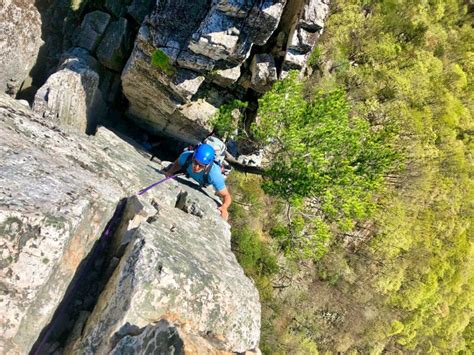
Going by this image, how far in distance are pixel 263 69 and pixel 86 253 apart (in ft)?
29.1

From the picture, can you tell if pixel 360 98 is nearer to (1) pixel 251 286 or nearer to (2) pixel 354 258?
(2) pixel 354 258

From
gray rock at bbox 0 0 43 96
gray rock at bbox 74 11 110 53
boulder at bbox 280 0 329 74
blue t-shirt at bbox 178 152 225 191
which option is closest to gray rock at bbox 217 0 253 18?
boulder at bbox 280 0 329 74

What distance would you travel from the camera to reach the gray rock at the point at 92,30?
1356cm

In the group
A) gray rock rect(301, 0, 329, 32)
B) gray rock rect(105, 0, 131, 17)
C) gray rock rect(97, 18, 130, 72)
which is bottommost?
gray rock rect(97, 18, 130, 72)

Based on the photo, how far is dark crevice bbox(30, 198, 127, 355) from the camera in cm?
691

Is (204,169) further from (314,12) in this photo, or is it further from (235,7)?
(314,12)


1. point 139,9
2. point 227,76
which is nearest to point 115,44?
point 139,9

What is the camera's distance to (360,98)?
2155 cm

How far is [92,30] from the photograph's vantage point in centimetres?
1361

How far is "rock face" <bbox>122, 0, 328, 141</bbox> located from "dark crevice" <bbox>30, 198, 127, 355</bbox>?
5914mm

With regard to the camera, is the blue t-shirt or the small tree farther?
the small tree

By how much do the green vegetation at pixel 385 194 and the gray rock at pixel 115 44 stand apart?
6162mm

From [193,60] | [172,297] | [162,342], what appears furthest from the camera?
[193,60]

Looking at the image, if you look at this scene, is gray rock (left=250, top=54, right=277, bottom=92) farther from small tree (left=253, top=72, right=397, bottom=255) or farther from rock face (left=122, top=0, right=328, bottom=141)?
small tree (left=253, top=72, right=397, bottom=255)
